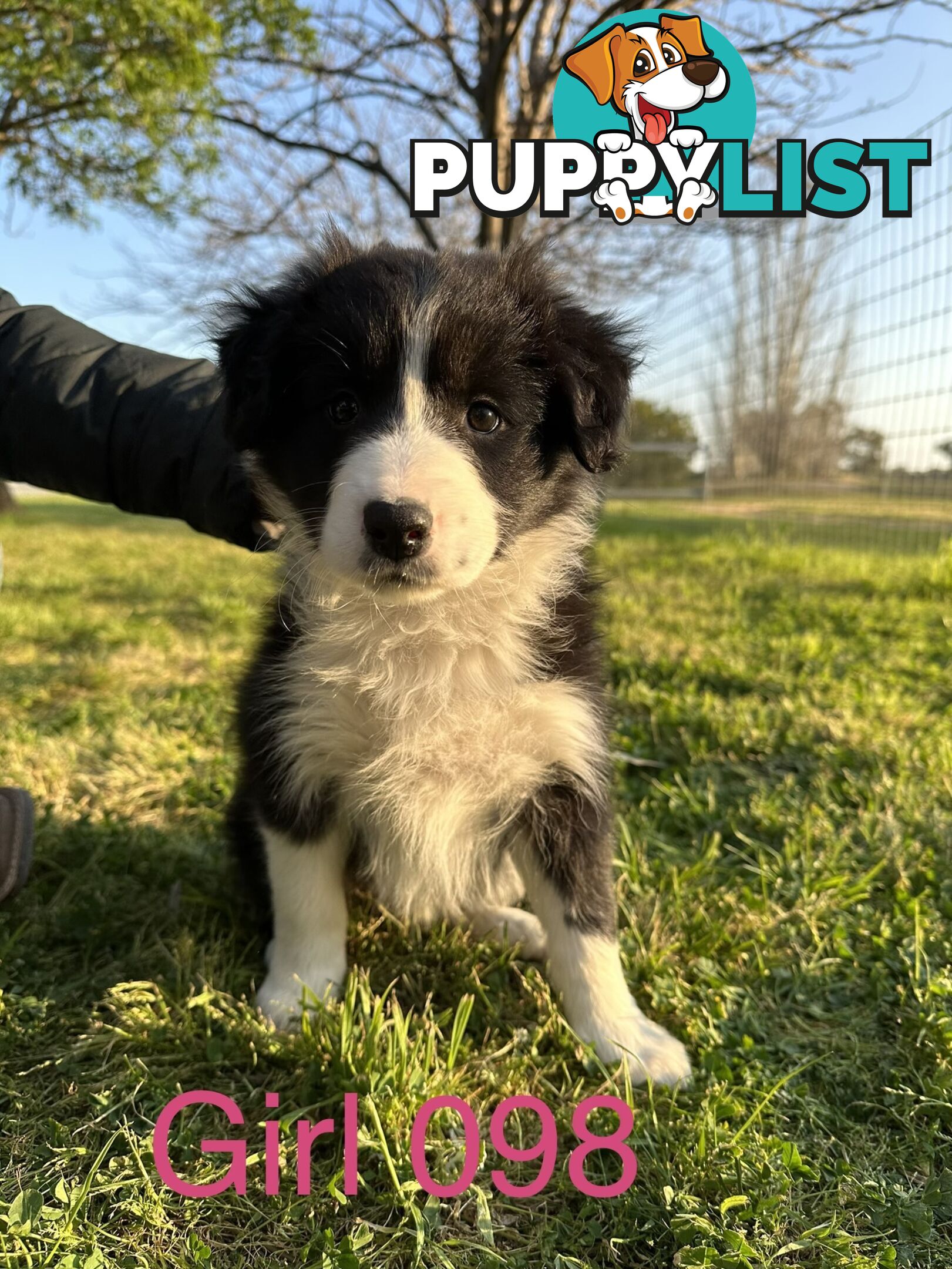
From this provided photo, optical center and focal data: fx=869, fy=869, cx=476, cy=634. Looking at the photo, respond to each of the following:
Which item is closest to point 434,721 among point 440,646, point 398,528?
point 440,646

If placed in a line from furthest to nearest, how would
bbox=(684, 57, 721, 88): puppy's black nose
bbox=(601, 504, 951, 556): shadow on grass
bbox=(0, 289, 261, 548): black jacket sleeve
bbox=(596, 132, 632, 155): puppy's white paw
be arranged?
bbox=(601, 504, 951, 556): shadow on grass, bbox=(684, 57, 721, 88): puppy's black nose, bbox=(596, 132, 632, 155): puppy's white paw, bbox=(0, 289, 261, 548): black jacket sleeve

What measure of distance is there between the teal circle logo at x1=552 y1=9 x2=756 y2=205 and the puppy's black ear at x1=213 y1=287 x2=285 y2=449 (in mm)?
2934

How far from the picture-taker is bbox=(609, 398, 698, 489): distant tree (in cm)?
1240

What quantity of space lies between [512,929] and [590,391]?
1287 mm

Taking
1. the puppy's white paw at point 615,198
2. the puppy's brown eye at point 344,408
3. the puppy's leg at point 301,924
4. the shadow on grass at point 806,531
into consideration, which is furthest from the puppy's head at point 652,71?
the puppy's leg at point 301,924

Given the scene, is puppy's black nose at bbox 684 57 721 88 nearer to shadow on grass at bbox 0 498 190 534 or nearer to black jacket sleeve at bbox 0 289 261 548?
black jacket sleeve at bbox 0 289 261 548

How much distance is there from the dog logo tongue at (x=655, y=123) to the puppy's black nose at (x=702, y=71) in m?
0.51

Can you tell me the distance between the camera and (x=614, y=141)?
4160 millimetres

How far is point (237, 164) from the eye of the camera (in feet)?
29.2

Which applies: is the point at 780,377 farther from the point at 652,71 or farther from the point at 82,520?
the point at 82,520

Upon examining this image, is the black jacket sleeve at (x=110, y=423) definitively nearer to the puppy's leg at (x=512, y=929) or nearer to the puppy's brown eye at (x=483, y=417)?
the puppy's brown eye at (x=483, y=417)

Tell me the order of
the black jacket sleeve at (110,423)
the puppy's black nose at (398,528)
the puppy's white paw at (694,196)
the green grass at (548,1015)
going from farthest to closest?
the puppy's white paw at (694,196) < the black jacket sleeve at (110,423) < the puppy's black nose at (398,528) < the green grass at (548,1015)

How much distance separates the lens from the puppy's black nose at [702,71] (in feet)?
14.4

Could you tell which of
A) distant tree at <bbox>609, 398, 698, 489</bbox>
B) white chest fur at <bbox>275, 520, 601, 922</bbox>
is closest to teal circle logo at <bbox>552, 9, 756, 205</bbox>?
white chest fur at <bbox>275, 520, 601, 922</bbox>
